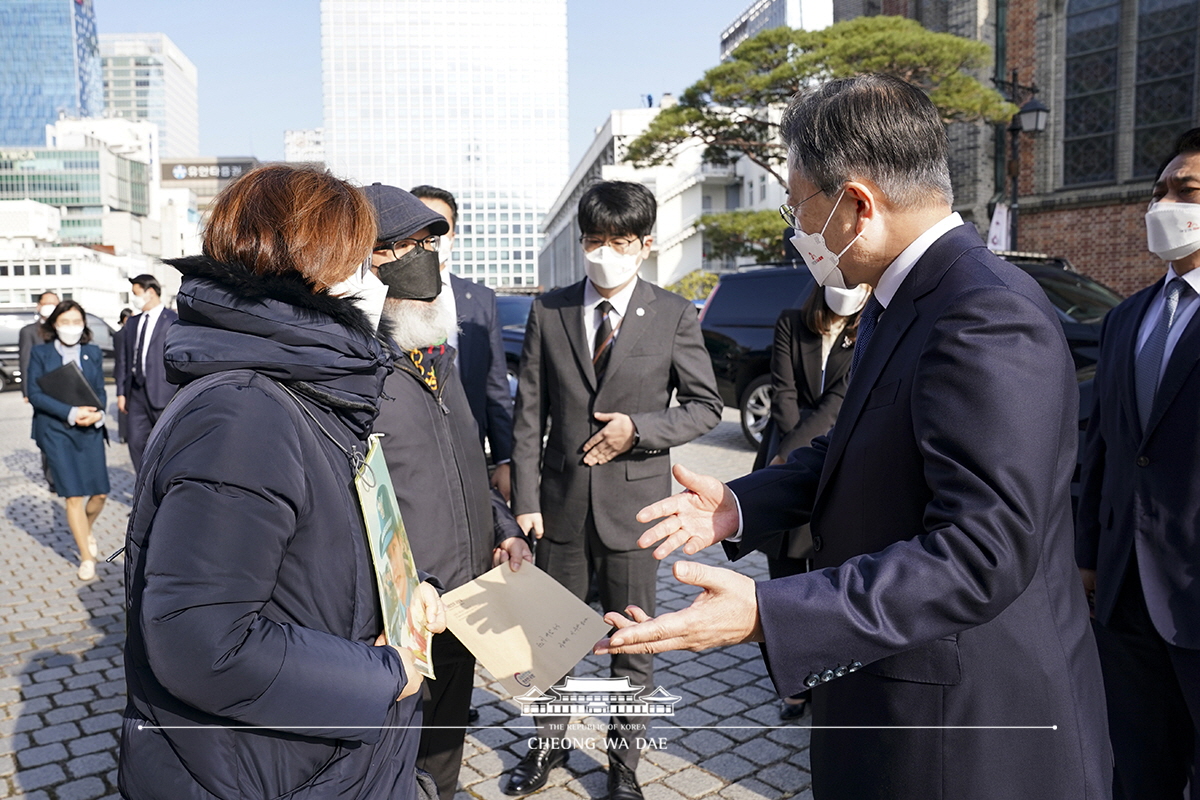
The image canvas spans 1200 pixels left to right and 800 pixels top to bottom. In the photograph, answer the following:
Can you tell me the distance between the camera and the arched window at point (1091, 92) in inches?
822

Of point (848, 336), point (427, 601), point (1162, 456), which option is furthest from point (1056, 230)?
point (427, 601)

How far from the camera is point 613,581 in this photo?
3.45 meters

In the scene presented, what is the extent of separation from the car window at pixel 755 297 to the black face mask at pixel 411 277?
7971 mm

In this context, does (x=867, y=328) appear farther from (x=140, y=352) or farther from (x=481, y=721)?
(x=140, y=352)

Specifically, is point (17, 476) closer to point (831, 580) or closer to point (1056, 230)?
point (831, 580)

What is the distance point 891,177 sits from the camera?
1.62m

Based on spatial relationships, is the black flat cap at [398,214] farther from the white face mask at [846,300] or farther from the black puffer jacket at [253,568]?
the white face mask at [846,300]

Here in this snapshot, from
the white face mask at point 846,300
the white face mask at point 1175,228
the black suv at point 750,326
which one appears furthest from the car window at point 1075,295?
the white face mask at point 1175,228

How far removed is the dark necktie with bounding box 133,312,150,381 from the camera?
724cm

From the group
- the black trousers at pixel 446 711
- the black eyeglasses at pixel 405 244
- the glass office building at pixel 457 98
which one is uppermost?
the glass office building at pixel 457 98

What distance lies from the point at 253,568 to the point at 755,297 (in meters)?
10.00

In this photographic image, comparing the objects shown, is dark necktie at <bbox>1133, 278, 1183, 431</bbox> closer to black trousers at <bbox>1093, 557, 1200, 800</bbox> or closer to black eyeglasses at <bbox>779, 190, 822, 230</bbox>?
black trousers at <bbox>1093, 557, 1200, 800</bbox>

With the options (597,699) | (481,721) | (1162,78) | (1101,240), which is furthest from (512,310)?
(1162,78)

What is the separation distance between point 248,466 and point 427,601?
62 centimetres
